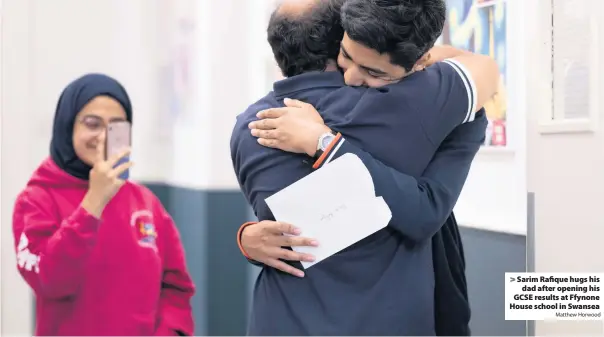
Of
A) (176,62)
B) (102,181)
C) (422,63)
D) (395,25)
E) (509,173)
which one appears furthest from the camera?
(176,62)

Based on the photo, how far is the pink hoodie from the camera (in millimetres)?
1182

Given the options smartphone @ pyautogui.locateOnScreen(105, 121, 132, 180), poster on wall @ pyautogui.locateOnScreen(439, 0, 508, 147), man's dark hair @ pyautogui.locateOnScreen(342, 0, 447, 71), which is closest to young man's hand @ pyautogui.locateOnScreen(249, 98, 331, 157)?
man's dark hair @ pyautogui.locateOnScreen(342, 0, 447, 71)

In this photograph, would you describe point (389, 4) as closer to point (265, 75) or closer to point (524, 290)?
point (524, 290)

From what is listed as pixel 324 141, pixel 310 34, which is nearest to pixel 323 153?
A: pixel 324 141

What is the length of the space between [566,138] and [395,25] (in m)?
0.37

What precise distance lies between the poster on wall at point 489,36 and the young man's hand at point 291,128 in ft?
1.26

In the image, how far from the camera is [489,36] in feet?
3.61

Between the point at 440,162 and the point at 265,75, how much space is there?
0.93 meters

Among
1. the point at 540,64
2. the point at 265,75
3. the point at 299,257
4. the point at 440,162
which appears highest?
the point at 265,75

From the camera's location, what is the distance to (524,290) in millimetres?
1013

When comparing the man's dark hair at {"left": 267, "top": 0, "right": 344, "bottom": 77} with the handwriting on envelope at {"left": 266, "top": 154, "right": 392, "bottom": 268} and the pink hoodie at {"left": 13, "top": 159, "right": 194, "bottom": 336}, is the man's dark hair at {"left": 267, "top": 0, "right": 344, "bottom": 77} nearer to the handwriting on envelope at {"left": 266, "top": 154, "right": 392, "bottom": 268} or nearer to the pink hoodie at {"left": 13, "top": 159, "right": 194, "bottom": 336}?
the handwriting on envelope at {"left": 266, "top": 154, "right": 392, "bottom": 268}

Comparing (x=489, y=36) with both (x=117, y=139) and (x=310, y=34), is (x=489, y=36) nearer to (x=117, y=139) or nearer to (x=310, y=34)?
(x=310, y=34)

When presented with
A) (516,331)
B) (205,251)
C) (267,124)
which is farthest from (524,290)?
(205,251)

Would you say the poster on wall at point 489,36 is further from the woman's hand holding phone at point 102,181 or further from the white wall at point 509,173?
the woman's hand holding phone at point 102,181
